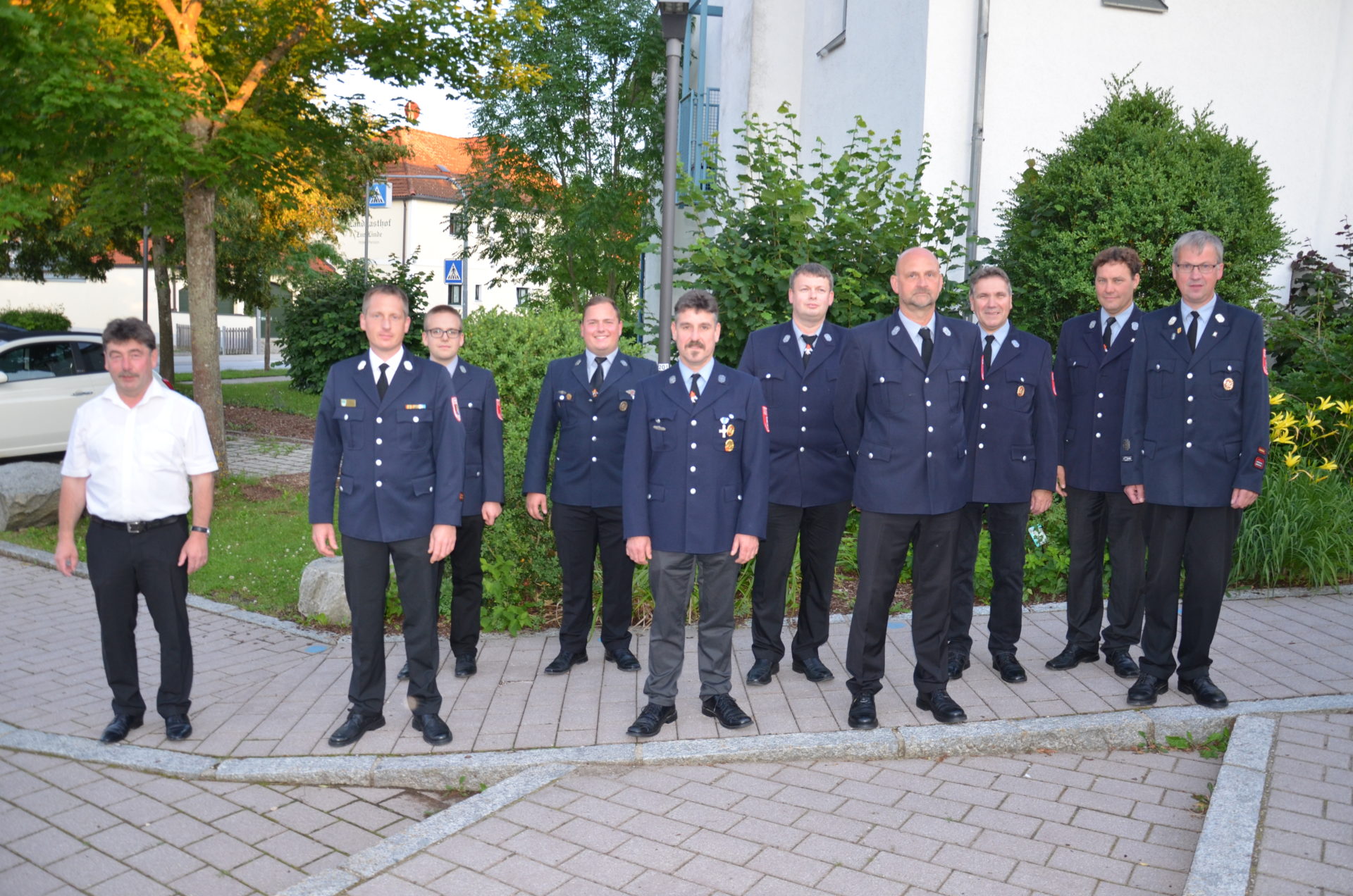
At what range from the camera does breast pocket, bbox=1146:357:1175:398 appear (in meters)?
5.12

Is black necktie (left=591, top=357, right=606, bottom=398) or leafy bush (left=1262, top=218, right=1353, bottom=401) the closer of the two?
black necktie (left=591, top=357, right=606, bottom=398)

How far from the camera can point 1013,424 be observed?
5.40 meters

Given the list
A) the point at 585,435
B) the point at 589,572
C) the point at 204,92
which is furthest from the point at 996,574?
the point at 204,92

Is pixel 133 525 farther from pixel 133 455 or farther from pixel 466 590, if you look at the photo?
pixel 466 590

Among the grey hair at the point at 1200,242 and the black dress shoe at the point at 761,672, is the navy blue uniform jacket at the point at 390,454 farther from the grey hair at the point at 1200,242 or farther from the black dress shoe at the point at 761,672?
the grey hair at the point at 1200,242

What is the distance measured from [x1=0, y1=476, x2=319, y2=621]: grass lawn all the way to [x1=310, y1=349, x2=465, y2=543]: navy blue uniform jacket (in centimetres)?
265

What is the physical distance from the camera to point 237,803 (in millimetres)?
4375

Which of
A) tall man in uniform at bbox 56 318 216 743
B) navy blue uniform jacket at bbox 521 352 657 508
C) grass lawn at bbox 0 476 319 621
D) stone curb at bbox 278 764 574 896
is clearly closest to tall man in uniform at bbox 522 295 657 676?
navy blue uniform jacket at bbox 521 352 657 508

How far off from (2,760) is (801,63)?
14.0 metres

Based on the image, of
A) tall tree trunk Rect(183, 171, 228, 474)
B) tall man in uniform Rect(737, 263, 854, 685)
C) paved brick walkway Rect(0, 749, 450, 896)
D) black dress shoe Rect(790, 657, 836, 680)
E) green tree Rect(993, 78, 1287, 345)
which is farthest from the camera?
tall tree trunk Rect(183, 171, 228, 474)

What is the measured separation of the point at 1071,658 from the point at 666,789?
251 cm

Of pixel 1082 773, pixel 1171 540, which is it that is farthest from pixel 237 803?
pixel 1171 540

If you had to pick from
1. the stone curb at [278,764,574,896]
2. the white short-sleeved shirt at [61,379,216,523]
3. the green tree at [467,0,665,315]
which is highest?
the green tree at [467,0,665,315]

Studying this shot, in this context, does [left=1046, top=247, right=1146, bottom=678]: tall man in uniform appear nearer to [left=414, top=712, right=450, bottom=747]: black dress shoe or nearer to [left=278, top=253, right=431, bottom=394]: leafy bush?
[left=414, top=712, right=450, bottom=747]: black dress shoe
